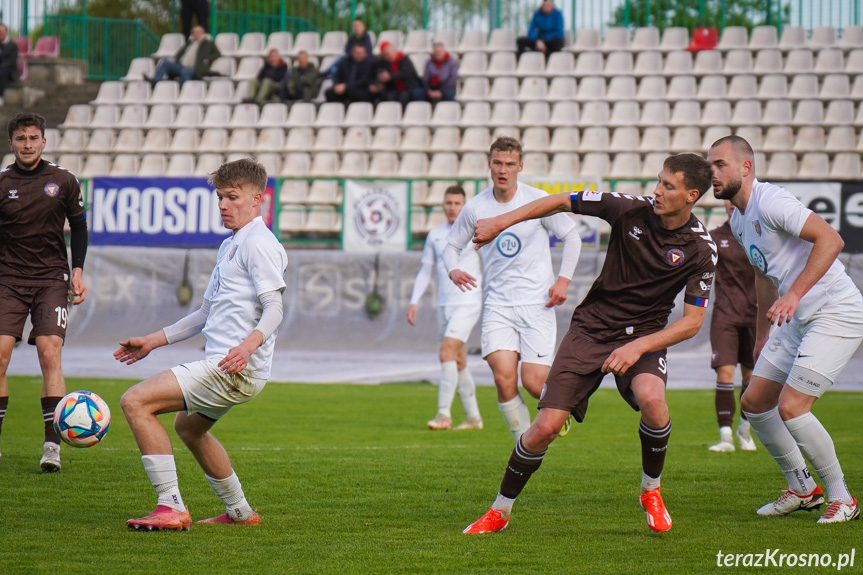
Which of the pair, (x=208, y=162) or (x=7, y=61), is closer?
(x=208, y=162)

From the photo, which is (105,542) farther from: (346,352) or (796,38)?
(796,38)

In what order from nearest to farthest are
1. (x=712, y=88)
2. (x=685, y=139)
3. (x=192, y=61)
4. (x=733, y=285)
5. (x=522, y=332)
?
1. (x=522, y=332)
2. (x=733, y=285)
3. (x=685, y=139)
4. (x=712, y=88)
5. (x=192, y=61)

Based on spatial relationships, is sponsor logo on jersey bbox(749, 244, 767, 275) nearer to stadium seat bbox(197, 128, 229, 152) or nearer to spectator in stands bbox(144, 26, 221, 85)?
stadium seat bbox(197, 128, 229, 152)

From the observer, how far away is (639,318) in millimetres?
5828

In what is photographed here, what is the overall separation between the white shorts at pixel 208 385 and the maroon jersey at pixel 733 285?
5.28 m

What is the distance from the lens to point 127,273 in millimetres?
18750

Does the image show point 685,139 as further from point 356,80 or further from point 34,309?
point 34,309

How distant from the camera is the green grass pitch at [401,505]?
198 inches

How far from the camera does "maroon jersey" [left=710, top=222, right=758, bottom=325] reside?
9531 millimetres

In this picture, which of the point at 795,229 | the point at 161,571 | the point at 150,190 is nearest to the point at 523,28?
the point at 150,190

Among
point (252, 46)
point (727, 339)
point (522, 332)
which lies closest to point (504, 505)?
point (522, 332)

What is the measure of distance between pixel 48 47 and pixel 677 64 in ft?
50.9

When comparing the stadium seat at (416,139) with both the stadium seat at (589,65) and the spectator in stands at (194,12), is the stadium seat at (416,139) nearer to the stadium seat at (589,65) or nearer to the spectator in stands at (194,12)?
the stadium seat at (589,65)

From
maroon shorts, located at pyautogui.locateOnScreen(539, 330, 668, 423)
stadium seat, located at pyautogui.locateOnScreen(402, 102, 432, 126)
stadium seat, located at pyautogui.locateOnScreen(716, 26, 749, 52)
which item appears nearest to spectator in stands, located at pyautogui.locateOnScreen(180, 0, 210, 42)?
stadium seat, located at pyautogui.locateOnScreen(402, 102, 432, 126)
